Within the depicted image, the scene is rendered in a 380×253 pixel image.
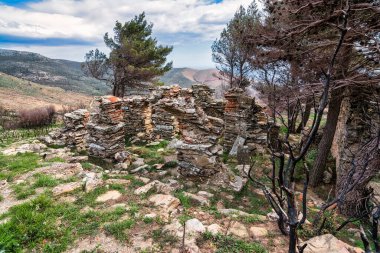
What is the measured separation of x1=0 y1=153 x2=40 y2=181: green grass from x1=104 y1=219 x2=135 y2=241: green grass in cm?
426

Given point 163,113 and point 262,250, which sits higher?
point 163,113

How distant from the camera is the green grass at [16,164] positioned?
6.83 metres

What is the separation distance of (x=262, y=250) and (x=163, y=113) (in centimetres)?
834

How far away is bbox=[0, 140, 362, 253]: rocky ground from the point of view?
11.9 feet

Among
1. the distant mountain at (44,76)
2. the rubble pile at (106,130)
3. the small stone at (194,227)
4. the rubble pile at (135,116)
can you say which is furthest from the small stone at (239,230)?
the distant mountain at (44,76)

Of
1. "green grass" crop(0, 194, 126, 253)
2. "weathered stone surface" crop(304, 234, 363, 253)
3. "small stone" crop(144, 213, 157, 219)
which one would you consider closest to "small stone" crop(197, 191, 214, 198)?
"small stone" crop(144, 213, 157, 219)

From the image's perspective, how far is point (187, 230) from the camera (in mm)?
3955

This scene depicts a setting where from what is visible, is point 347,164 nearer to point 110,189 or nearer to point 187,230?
point 187,230

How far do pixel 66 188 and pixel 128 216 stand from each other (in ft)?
6.75

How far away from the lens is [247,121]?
9.59m

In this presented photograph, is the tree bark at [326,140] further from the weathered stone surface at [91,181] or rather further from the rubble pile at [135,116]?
the rubble pile at [135,116]

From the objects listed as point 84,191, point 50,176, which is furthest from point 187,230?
point 50,176

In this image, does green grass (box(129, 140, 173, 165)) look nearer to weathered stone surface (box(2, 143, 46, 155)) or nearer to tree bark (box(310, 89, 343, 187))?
weathered stone surface (box(2, 143, 46, 155))

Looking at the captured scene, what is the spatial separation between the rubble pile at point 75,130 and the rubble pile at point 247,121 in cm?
718
